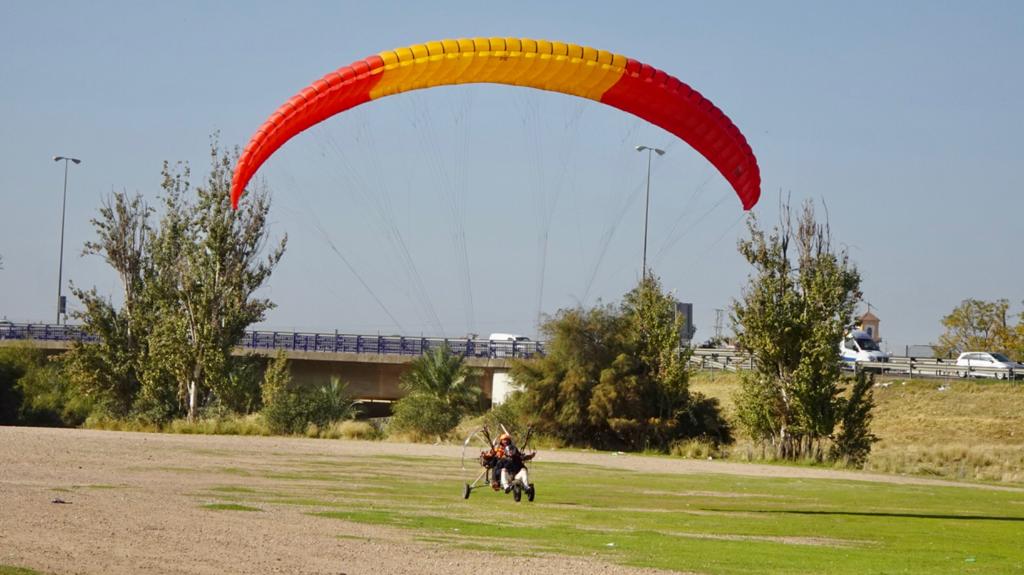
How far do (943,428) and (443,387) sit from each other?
58.5 feet

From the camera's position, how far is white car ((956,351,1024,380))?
53594 millimetres

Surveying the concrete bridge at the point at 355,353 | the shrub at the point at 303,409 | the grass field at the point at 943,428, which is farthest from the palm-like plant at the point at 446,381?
the grass field at the point at 943,428

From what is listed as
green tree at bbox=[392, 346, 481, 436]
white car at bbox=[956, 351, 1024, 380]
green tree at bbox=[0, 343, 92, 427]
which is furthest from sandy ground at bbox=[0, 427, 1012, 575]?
white car at bbox=[956, 351, 1024, 380]

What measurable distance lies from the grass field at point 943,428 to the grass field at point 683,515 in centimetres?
925

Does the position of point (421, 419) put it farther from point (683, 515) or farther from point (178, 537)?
point (178, 537)

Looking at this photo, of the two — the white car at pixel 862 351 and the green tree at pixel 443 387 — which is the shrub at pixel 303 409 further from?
the white car at pixel 862 351

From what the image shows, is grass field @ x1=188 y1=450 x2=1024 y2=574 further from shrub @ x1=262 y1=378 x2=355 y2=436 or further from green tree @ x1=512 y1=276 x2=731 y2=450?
shrub @ x1=262 y1=378 x2=355 y2=436

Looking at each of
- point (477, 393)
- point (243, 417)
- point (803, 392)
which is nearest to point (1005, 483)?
point (803, 392)

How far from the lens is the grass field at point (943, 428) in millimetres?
38750

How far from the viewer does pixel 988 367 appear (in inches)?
2109

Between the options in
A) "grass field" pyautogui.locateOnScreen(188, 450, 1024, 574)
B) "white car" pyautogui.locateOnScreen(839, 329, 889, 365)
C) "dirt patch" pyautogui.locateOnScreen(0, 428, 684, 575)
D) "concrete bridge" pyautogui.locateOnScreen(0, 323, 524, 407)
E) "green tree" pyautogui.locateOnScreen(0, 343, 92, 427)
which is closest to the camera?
"dirt patch" pyautogui.locateOnScreen(0, 428, 684, 575)

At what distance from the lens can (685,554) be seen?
15242 mm

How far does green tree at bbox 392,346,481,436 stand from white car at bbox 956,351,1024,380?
21.1m

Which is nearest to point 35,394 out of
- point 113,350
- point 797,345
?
point 113,350
